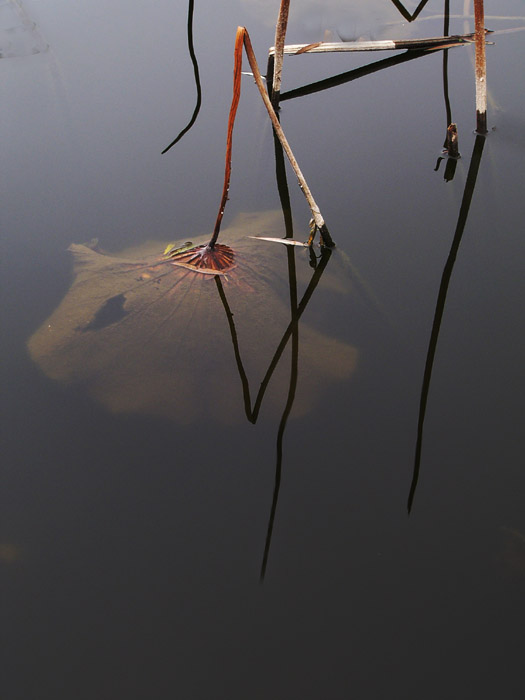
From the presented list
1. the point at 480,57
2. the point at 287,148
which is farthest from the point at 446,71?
the point at 287,148

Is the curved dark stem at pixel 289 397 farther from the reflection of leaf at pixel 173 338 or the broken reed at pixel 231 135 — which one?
the broken reed at pixel 231 135

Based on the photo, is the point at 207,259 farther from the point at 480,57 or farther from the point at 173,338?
the point at 480,57

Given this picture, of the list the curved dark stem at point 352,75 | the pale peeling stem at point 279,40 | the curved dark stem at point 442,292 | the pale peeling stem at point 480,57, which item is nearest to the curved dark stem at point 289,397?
the curved dark stem at point 442,292

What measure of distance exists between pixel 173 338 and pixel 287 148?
2.02 ft

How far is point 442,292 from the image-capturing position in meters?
1.80

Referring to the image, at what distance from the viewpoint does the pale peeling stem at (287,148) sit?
5.32 feet

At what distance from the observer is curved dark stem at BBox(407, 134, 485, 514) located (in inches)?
55.1

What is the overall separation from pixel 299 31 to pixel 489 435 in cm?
247

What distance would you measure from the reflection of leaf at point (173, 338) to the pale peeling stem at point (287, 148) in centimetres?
17

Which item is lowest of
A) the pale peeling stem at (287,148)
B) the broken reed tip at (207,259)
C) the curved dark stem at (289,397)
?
the curved dark stem at (289,397)

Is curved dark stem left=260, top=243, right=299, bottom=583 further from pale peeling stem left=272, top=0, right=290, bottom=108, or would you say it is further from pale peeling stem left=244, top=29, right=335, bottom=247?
pale peeling stem left=272, top=0, right=290, bottom=108

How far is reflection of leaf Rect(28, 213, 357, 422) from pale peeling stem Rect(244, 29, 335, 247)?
0.54 ft

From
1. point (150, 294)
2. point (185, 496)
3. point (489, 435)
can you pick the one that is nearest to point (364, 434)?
point (489, 435)

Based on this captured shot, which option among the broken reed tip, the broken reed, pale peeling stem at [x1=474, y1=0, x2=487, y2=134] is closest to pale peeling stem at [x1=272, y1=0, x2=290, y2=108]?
the broken reed
